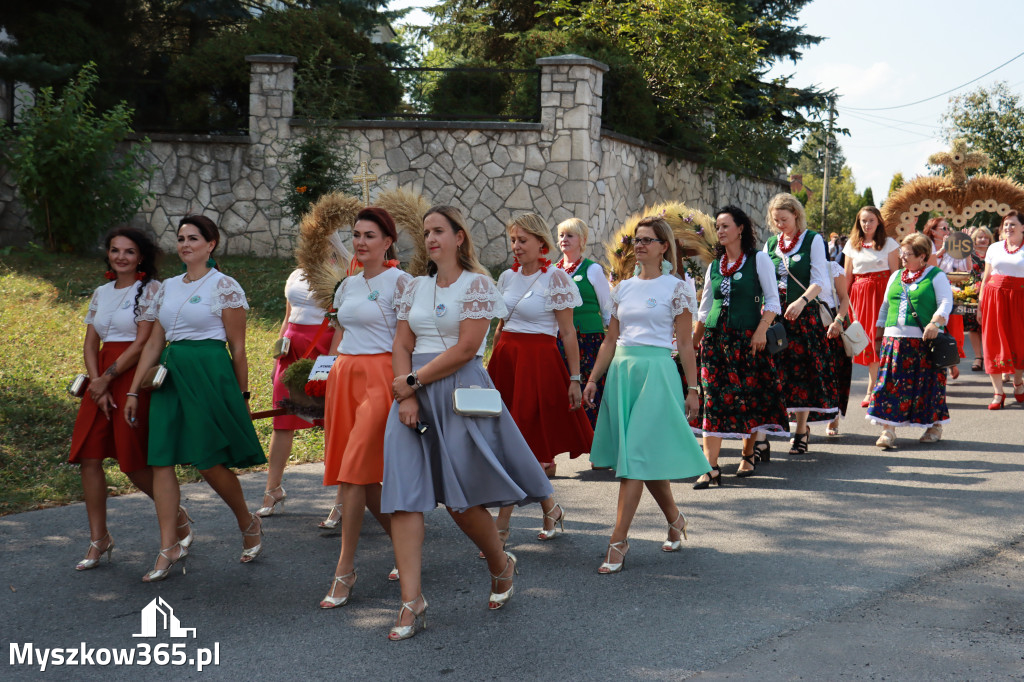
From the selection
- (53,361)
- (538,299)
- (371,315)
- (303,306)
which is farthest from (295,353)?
(53,361)

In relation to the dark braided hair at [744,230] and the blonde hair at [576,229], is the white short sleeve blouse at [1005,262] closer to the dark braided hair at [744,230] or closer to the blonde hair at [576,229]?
the dark braided hair at [744,230]

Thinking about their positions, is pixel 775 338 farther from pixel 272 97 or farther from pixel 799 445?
pixel 272 97

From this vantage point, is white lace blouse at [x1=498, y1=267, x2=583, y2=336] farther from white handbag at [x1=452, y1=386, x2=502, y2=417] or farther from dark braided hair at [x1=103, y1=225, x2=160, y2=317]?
dark braided hair at [x1=103, y1=225, x2=160, y2=317]

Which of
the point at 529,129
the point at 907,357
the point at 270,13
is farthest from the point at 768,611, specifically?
the point at 270,13

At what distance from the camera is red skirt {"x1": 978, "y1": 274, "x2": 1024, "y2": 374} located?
11.2 m

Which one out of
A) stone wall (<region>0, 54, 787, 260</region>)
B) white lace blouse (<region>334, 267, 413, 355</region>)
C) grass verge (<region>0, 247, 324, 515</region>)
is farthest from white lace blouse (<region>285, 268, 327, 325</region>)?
stone wall (<region>0, 54, 787, 260</region>)

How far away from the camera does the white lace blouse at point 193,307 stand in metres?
5.27

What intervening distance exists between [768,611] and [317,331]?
11.4 feet

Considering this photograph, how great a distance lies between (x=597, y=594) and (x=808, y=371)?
14.1 ft

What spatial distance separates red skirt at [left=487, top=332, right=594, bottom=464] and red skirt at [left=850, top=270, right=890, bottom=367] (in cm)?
540

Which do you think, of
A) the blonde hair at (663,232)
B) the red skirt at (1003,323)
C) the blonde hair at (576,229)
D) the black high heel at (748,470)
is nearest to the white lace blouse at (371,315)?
the blonde hair at (663,232)

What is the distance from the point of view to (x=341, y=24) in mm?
18484
